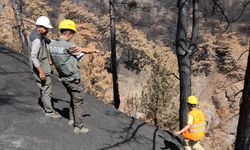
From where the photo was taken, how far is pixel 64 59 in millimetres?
5773

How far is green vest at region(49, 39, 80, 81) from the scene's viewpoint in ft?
18.8

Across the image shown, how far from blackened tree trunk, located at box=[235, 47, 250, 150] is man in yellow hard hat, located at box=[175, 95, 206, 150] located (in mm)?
2003

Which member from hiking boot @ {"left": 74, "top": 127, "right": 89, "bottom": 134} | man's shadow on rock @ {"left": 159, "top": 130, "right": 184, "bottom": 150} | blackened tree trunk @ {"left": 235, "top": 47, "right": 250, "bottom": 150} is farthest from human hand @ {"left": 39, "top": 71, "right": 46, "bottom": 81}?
man's shadow on rock @ {"left": 159, "top": 130, "right": 184, "bottom": 150}

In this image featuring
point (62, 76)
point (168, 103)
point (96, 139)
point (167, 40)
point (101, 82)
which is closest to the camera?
point (62, 76)

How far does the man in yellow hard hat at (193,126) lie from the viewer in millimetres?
7082

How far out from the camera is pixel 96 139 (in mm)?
6898

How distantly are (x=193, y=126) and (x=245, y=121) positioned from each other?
7.72ft

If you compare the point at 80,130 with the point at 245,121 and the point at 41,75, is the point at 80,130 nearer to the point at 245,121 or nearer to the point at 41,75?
the point at 41,75

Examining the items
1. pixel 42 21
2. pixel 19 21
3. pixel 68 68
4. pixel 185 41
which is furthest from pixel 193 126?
pixel 19 21

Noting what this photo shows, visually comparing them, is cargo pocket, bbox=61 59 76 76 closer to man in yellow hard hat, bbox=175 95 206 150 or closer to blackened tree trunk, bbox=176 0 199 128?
man in yellow hard hat, bbox=175 95 206 150

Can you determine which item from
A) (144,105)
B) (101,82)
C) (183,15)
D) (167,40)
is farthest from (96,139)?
(167,40)

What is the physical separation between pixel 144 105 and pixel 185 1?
34.8 ft

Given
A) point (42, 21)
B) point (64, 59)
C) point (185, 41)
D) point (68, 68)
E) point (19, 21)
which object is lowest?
point (68, 68)

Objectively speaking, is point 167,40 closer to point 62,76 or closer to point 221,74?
point 221,74
